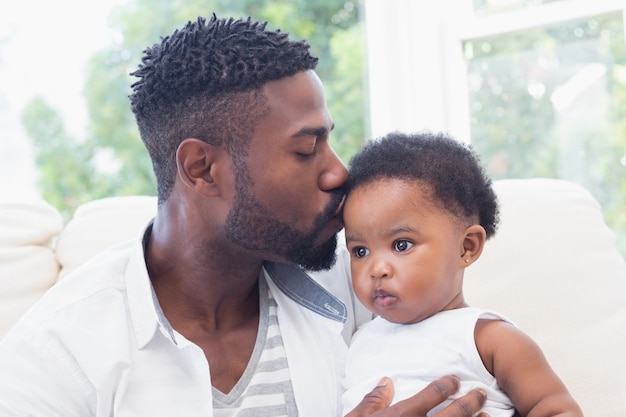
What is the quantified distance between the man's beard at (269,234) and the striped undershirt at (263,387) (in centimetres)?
17

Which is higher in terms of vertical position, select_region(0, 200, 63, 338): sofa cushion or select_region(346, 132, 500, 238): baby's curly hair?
select_region(346, 132, 500, 238): baby's curly hair

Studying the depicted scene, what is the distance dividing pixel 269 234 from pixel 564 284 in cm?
64

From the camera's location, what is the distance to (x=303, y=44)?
154 cm

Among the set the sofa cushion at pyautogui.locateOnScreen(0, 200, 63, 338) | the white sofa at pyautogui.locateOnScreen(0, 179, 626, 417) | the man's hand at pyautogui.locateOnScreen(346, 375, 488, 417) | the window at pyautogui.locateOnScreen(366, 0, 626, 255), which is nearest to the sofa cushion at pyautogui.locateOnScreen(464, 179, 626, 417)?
the white sofa at pyautogui.locateOnScreen(0, 179, 626, 417)

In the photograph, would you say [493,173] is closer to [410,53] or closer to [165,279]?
[410,53]

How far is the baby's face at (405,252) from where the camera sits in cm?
135

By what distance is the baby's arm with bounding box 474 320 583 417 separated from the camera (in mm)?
1251

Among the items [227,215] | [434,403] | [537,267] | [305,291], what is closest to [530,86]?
[537,267]

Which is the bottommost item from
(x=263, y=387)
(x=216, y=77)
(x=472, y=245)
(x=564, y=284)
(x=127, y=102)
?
(x=263, y=387)

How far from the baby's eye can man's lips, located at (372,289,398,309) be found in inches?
3.0

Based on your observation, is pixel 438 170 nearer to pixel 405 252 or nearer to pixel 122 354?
pixel 405 252

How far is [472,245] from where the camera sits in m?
1.42

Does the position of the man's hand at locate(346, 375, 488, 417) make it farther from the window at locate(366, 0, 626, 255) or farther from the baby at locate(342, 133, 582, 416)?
the window at locate(366, 0, 626, 255)

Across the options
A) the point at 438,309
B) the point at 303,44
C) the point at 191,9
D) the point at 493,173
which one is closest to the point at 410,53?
the point at 493,173
